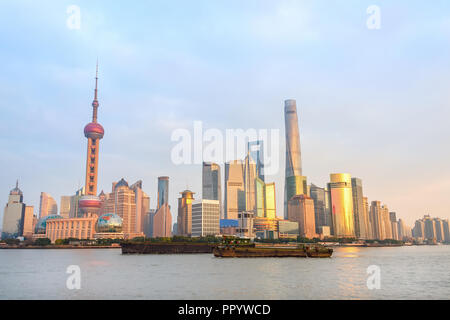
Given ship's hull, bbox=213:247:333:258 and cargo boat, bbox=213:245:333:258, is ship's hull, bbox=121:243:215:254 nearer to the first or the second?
cargo boat, bbox=213:245:333:258

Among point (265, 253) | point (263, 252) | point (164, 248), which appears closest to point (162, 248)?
point (164, 248)

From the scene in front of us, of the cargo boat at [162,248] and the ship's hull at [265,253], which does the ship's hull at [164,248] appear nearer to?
the cargo boat at [162,248]

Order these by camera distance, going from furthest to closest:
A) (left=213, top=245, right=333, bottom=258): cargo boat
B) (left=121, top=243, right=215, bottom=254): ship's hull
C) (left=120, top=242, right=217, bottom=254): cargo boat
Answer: (left=121, top=243, right=215, bottom=254): ship's hull → (left=120, top=242, right=217, bottom=254): cargo boat → (left=213, top=245, right=333, bottom=258): cargo boat

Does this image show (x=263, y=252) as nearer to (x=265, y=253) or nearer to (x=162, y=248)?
(x=265, y=253)

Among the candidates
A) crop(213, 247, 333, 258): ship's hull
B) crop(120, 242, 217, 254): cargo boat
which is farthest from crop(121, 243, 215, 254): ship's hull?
crop(213, 247, 333, 258): ship's hull

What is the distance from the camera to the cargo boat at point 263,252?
139000 millimetres

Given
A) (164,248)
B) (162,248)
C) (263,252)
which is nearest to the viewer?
(263,252)

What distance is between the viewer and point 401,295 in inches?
2031

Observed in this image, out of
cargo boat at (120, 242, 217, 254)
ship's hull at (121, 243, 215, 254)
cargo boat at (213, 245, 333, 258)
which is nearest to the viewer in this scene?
cargo boat at (213, 245, 333, 258)

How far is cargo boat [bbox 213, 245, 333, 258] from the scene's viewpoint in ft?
456

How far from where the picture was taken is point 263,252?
141 meters

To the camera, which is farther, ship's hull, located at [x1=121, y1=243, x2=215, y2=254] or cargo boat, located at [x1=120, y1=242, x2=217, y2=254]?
ship's hull, located at [x1=121, y1=243, x2=215, y2=254]
